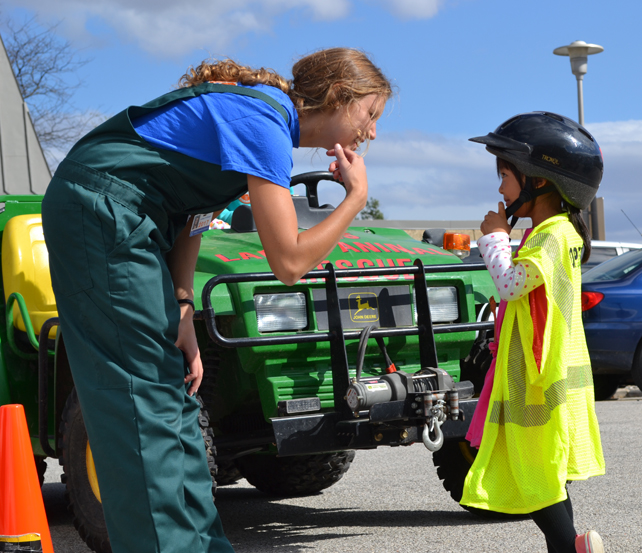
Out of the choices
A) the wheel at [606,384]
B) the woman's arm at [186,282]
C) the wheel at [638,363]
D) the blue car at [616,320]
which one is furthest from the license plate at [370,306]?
the wheel at [606,384]

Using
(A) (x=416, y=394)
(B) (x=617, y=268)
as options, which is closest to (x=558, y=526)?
(A) (x=416, y=394)

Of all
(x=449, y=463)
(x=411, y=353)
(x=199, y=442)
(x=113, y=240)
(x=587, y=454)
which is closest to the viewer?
(x=113, y=240)

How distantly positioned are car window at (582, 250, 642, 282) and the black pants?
6.47 meters

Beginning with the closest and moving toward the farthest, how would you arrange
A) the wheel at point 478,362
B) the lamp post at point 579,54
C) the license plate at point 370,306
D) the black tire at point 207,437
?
1. the black tire at point 207,437
2. the license plate at point 370,306
3. the wheel at point 478,362
4. the lamp post at point 579,54

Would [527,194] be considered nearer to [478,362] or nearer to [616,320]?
[478,362]

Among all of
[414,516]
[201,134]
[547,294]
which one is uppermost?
[201,134]

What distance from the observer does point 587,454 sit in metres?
2.92

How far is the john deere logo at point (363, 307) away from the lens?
4.01m

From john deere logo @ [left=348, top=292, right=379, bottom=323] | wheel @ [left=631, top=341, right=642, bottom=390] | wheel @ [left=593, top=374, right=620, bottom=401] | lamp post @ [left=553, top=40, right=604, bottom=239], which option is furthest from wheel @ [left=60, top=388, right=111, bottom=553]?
lamp post @ [left=553, top=40, right=604, bottom=239]

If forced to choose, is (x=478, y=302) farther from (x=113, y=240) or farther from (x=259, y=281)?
(x=113, y=240)

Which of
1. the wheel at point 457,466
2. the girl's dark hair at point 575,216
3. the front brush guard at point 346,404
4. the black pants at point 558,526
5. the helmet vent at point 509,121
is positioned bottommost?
the wheel at point 457,466

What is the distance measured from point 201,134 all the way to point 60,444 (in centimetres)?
234

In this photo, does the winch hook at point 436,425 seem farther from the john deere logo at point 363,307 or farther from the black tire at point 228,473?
the black tire at point 228,473

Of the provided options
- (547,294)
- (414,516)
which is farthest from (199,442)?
(414,516)
